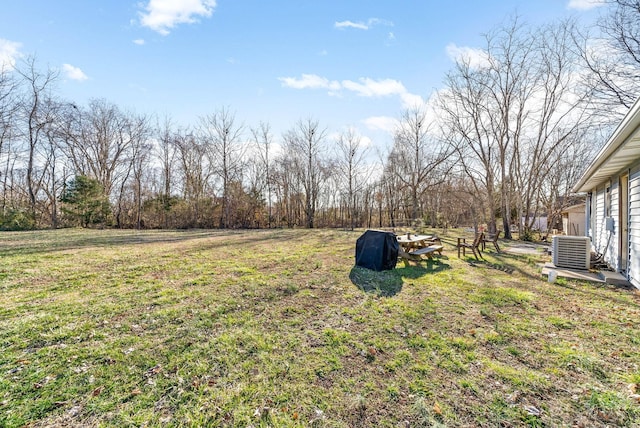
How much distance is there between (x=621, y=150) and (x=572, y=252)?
2904mm

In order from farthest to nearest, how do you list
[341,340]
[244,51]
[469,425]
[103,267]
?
[244,51] < [103,267] < [341,340] < [469,425]

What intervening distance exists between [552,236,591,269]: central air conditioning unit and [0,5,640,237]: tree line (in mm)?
7451

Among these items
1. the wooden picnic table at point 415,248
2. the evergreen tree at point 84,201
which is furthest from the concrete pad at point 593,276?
the evergreen tree at point 84,201

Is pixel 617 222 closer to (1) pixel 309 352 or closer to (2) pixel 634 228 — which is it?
(2) pixel 634 228

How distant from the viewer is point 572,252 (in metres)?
6.15

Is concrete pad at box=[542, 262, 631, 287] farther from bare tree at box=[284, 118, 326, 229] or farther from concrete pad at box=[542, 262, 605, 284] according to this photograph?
bare tree at box=[284, 118, 326, 229]

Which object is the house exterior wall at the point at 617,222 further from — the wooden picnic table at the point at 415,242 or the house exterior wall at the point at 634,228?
the wooden picnic table at the point at 415,242

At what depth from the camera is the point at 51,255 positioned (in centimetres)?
656

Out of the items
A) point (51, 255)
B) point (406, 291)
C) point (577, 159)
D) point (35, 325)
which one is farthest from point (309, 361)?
point (577, 159)

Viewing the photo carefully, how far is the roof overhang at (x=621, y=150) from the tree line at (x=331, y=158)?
287 inches

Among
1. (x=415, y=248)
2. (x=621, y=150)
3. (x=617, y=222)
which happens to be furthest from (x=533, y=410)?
(x=617, y=222)

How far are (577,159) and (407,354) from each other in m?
21.4

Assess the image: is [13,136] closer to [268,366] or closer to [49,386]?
[49,386]

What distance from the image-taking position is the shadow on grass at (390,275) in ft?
16.0
